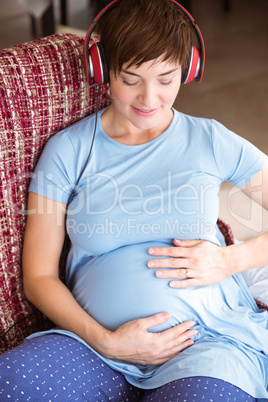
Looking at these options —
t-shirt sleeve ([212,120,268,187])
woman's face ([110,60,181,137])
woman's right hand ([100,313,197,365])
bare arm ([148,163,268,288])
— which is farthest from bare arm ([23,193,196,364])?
t-shirt sleeve ([212,120,268,187])

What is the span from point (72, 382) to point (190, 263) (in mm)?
362

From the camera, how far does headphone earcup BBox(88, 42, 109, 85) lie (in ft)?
3.83

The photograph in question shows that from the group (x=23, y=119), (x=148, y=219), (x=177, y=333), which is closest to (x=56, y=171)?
(x=23, y=119)

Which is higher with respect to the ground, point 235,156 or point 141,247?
point 235,156

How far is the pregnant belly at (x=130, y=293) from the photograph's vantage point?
1143 millimetres

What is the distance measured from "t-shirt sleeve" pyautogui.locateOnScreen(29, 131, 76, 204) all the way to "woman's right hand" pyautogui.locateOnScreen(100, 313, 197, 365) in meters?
0.36

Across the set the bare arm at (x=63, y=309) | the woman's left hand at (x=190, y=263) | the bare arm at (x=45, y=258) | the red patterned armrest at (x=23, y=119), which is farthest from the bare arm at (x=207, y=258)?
the red patterned armrest at (x=23, y=119)

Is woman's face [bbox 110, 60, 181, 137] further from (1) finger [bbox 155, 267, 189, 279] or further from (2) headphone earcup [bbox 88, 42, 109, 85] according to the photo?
(1) finger [bbox 155, 267, 189, 279]

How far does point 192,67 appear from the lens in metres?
1.20

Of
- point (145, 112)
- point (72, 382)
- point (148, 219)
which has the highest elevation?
point (145, 112)

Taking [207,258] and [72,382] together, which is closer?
[72,382]

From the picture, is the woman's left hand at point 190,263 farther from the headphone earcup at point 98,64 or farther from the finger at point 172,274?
A: the headphone earcup at point 98,64

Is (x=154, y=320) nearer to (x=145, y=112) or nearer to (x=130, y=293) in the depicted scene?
(x=130, y=293)

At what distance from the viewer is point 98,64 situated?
1175 millimetres
